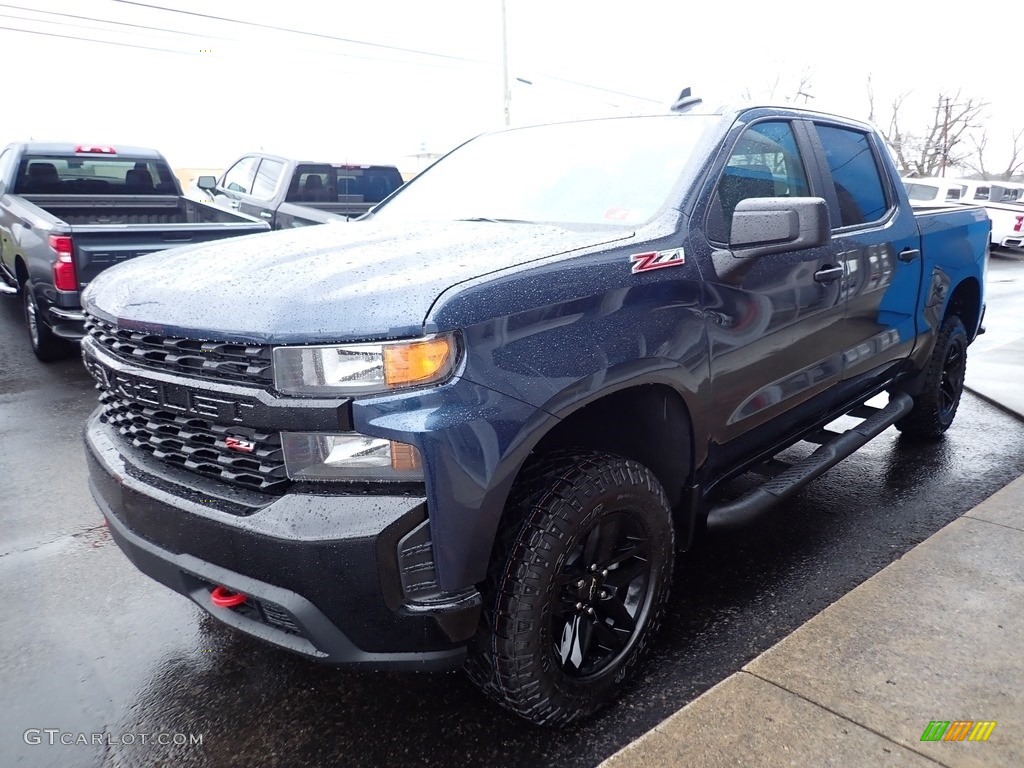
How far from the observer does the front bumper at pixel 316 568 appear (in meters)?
1.84

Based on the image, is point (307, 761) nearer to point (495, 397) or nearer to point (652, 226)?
point (495, 397)

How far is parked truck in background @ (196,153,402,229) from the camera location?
9227 mm

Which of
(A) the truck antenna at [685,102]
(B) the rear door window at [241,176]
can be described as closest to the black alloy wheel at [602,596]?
(A) the truck antenna at [685,102]

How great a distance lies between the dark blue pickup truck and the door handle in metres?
0.02

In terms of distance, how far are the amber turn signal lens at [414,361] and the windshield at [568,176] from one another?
1.09 meters

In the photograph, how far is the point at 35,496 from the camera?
161 inches

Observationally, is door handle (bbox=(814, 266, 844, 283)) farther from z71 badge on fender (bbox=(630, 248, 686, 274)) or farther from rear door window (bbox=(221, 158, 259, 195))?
rear door window (bbox=(221, 158, 259, 195))

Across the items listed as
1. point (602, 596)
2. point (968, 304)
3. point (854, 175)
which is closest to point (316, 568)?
point (602, 596)

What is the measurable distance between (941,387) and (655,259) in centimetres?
322

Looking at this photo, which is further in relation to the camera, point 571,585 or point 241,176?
point 241,176

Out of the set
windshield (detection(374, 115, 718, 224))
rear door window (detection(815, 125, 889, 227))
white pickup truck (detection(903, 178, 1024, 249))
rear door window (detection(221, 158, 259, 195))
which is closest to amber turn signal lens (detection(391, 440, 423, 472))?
windshield (detection(374, 115, 718, 224))

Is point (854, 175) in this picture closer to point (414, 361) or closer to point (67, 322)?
point (414, 361)

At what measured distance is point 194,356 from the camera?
6.72 feet

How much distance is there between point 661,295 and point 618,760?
4.27ft
